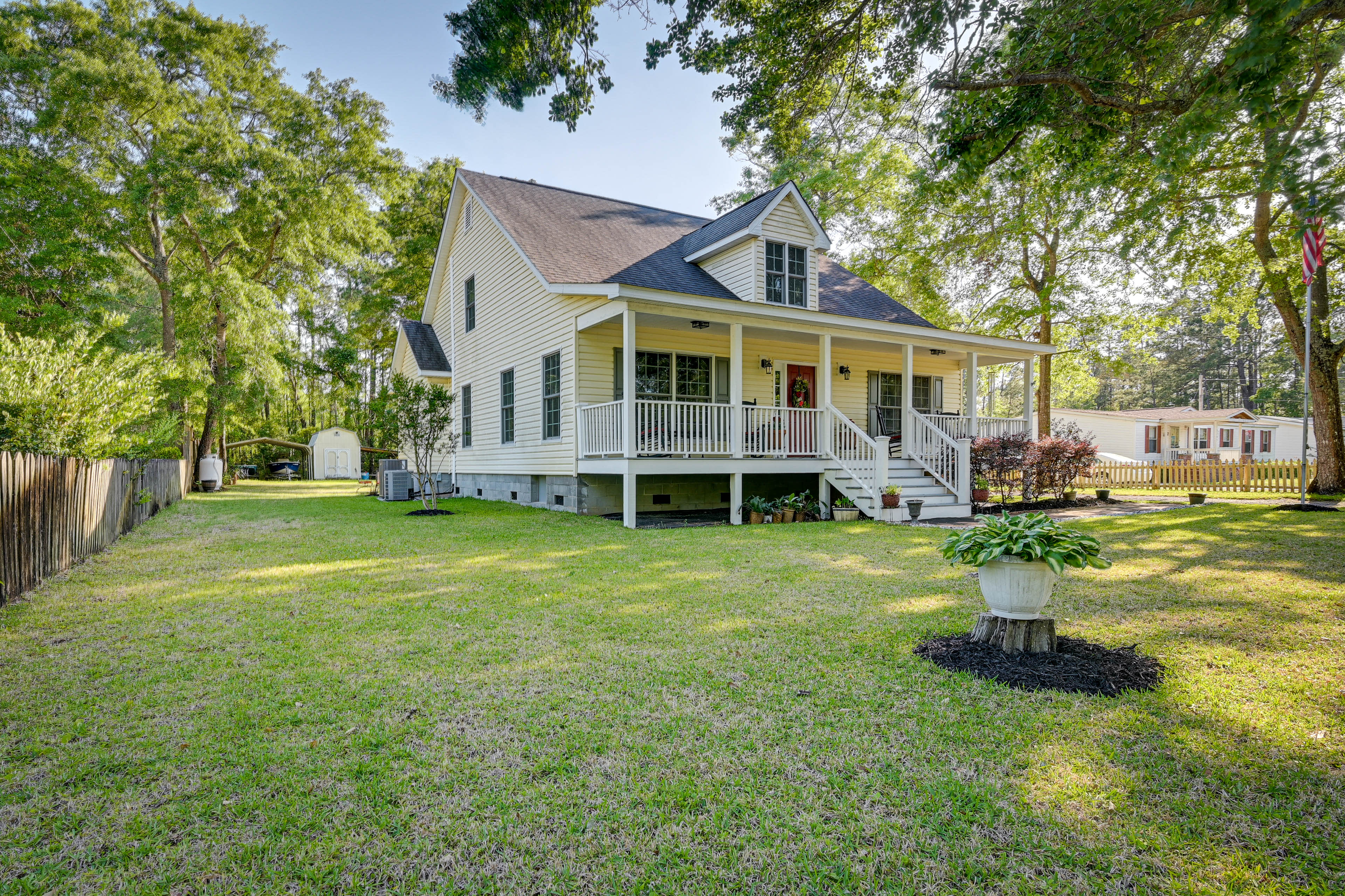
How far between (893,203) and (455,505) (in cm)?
1651

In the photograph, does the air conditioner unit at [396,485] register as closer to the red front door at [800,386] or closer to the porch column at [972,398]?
the red front door at [800,386]

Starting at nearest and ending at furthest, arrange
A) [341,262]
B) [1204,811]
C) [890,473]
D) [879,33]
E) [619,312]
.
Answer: [1204,811]
[879,33]
[619,312]
[890,473]
[341,262]

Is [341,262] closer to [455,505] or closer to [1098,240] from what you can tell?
[455,505]

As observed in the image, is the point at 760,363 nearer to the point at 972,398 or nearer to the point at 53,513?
the point at 972,398

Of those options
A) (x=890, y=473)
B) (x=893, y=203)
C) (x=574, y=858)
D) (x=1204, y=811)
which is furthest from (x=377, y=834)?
(x=893, y=203)

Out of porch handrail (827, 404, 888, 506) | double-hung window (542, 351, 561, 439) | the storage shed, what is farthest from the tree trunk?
the storage shed

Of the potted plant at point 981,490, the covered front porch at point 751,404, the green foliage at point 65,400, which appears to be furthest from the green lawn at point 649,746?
the potted plant at point 981,490

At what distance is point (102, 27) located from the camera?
18.3 meters

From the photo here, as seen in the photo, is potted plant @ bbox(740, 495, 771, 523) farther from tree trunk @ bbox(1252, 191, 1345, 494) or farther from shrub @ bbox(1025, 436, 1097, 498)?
tree trunk @ bbox(1252, 191, 1345, 494)

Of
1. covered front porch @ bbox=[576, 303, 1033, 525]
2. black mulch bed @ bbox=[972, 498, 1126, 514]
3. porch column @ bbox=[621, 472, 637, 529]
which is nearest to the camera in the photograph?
porch column @ bbox=[621, 472, 637, 529]

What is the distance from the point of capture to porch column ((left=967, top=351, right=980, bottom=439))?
13523mm

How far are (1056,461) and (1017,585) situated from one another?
1108 centimetres

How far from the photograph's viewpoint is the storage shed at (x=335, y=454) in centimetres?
3212

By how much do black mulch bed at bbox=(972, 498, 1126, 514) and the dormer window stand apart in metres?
5.37
